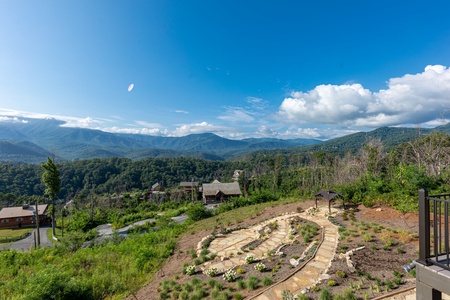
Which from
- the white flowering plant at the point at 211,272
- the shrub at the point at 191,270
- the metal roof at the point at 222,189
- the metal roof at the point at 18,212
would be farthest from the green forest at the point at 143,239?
the metal roof at the point at 222,189

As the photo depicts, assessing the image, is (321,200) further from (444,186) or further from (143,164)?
(143,164)

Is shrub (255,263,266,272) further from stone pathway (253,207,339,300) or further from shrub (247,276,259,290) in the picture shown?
stone pathway (253,207,339,300)

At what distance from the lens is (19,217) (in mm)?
39031

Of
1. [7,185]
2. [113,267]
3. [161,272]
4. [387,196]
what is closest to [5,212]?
[7,185]

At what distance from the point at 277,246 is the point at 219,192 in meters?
38.4

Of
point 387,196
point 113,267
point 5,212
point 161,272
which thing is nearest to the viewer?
point 161,272

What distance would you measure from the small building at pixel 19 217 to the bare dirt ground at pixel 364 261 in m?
44.6

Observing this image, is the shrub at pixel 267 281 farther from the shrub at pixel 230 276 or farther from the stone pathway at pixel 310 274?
the shrub at pixel 230 276

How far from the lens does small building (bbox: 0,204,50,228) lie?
3832 centimetres

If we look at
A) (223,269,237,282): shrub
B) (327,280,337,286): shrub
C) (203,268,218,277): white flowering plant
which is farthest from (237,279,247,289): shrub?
(327,280,337,286): shrub

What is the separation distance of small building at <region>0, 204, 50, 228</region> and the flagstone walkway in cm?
4578

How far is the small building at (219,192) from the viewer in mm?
45344

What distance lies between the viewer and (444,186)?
952 centimetres

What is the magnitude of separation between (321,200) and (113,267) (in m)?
12.4
